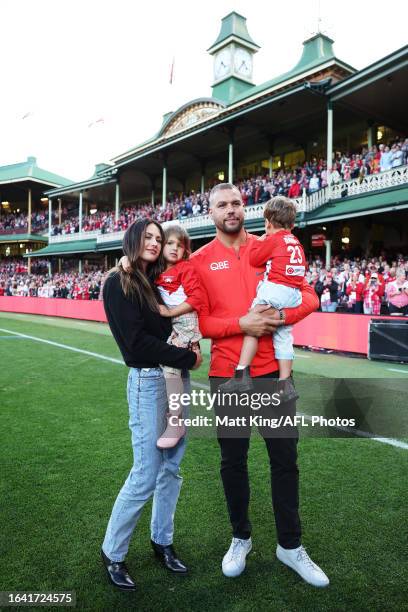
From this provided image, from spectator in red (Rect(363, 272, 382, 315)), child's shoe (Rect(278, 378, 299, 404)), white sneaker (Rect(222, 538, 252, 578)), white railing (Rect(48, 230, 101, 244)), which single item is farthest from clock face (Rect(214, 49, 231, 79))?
white sneaker (Rect(222, 538, 252, 578))

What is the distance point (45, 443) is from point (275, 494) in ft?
10.2

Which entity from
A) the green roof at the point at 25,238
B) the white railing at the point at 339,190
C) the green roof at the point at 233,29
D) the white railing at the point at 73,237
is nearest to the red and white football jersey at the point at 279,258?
the white railing at the point at 339,190

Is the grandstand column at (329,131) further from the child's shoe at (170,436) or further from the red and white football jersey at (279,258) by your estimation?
the child's shoe at (170,436)

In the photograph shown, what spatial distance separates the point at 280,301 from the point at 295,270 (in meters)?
0.24

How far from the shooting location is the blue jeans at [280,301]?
278 centimetres

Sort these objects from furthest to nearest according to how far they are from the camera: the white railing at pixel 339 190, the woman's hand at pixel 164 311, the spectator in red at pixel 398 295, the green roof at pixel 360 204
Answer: the white railing at pixel 339 190 < the green roof at pixel 360 204 < the spectator in red at pixel 398 295 < the woman's hand at pixel 164 311

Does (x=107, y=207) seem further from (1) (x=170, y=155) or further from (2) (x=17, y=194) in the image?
(1) (x=170, y=155)

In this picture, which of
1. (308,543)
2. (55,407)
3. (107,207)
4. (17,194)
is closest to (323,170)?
(55,407)

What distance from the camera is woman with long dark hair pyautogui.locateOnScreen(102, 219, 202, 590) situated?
259 centimetres

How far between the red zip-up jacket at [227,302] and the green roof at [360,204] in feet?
48.5

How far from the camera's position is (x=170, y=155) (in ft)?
95.5

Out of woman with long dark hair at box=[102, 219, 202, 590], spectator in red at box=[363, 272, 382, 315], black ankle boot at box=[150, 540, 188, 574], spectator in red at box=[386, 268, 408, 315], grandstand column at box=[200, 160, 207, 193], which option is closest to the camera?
woman with long dark hair at box=[102, 219, 202, 590]

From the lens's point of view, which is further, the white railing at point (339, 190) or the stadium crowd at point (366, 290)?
the white railing at point (339, 190)

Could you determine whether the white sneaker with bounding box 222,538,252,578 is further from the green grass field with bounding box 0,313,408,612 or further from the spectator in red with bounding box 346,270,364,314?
the spectator in red with bounding box 346,270,364,314
